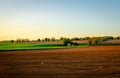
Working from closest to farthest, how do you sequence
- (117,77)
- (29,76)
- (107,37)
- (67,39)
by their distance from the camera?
1. (117,77)
2. (29,76)
3. (67,39)
4. (107,37)

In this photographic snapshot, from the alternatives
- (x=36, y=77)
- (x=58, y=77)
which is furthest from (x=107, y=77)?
(x=36, y=77)

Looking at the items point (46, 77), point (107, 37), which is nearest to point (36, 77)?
point (46, 77)

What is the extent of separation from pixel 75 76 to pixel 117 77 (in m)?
2.57

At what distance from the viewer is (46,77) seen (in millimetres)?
14664

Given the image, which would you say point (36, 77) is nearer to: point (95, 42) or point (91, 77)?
point (91, 77)

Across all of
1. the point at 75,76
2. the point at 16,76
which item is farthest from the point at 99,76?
the point at 16,76

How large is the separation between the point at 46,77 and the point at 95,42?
92.3 metres

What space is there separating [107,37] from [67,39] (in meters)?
32.2

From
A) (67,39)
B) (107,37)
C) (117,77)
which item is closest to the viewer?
(117,77)

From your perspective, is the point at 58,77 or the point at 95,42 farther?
the point at 95,42

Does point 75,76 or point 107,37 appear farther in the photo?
point 107,37

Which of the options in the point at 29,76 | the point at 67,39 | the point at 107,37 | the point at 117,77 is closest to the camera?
the point at 117,77

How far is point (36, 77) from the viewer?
14.7m

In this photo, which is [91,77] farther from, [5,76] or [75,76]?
[5,76]
